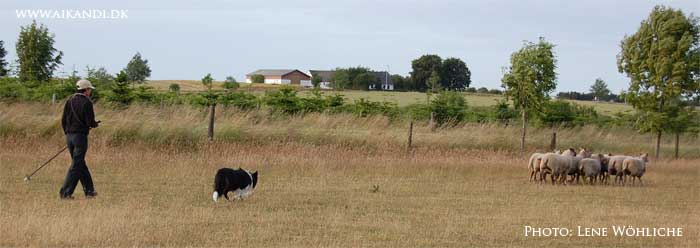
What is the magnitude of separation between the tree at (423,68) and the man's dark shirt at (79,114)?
7374 cm

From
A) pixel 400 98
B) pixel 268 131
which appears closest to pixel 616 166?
pixel 268 131

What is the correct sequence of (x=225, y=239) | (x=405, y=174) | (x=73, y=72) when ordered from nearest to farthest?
1. (x=225, y=239)
2. (x=405, y=174)
3. (x=73, y=72)

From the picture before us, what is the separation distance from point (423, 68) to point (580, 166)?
2705 inches

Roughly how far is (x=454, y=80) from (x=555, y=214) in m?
77.6

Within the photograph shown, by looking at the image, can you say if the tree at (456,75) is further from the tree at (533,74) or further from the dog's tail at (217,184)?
the dog's tail at (217,184)

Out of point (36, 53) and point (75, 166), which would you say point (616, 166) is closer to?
point (75, 166)

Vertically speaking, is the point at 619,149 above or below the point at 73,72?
below

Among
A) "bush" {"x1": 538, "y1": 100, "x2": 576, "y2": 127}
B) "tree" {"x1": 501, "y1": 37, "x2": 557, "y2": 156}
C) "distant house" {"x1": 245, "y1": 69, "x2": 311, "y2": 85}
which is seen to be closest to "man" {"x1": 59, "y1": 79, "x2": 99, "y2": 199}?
"tree" {"x1": 501, "y1": 37, "x2": 557, "y2": 156}

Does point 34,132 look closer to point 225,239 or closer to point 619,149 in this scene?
point 225,239

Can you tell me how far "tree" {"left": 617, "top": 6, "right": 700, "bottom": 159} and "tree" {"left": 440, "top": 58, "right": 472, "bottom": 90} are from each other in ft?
196

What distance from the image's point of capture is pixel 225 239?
9828mm

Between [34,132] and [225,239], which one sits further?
[34,132]

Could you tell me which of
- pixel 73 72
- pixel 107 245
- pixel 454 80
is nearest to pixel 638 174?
pixel 107 245

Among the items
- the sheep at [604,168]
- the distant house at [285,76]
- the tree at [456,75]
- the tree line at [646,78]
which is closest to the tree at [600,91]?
the tree at [456,75]
